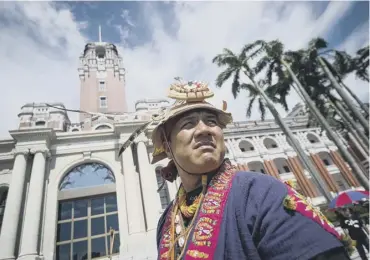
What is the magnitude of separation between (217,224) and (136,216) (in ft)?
36.5

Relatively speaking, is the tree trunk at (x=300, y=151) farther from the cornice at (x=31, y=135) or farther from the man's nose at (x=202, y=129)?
the man's nose at (x=202, y=129)

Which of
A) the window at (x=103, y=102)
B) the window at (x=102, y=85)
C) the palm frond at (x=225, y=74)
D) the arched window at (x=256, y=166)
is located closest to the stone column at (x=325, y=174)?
the arched window at (x=256, y=166)

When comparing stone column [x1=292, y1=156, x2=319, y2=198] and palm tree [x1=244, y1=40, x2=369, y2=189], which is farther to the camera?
stone column [x1=292, y1=156, x2=319, y2=198]

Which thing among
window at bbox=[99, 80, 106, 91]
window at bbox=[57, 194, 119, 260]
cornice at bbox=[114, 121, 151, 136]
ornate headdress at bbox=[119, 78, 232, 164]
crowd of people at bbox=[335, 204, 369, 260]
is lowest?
crowd of people at bbox=[335, 204, 369, 260]

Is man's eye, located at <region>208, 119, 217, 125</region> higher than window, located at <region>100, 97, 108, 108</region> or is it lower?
lower

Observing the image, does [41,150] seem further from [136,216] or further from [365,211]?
[365,211]

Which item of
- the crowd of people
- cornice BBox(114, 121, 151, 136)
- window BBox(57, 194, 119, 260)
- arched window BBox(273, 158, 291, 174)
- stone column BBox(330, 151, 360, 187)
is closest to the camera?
the crowd of people

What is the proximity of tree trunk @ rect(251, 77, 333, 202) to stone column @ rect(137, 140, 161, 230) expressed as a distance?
380 inches

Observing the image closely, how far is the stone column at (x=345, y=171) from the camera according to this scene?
21750 mm

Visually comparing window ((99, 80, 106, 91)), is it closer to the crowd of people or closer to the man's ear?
the crowd of people

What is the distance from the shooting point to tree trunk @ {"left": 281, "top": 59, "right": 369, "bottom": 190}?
13.1 m

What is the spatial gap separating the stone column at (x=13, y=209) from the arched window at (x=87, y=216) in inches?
73.2

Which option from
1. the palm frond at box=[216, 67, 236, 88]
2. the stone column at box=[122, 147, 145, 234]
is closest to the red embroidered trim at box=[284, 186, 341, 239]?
the stone column at box=[122, 147, 145, 234]

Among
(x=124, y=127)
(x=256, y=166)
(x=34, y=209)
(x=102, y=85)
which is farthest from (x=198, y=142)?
(x=102, y=85)
